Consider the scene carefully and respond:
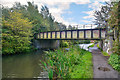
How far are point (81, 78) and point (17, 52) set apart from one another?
1227 centimetres

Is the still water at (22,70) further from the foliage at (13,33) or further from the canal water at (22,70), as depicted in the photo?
the foliage at (13,33)

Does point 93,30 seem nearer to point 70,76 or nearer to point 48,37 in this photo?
point 48,37

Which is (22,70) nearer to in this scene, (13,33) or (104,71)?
(104,71)

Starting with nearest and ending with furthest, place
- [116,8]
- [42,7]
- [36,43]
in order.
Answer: [116,8] < [36,43] < [42,7]

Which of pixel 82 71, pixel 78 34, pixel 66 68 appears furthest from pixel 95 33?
pixel 66 68

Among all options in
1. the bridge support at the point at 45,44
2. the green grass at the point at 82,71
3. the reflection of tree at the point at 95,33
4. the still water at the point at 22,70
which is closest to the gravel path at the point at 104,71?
the green grass at the point at 82,71

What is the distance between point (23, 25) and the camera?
45.4 ft

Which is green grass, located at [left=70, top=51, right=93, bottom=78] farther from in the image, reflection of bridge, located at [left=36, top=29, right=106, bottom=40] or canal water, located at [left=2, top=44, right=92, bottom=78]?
reflection of bridge, located at [left=36, top=29, right=106, bottom=40]

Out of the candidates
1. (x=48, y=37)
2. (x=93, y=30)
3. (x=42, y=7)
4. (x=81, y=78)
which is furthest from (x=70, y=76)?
(x=42, y=7)

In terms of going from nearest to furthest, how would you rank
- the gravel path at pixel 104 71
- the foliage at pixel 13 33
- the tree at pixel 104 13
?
the gravel path at pixel 104 71 < the tree at pixel 104 13 < the foliage at pixel 13 33

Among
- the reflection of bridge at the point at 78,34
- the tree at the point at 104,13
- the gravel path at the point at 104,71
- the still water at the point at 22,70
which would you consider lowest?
the still water at the point at 22,70

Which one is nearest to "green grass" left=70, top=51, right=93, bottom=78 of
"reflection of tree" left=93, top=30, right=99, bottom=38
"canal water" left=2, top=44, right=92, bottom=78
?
"canal water" left=2, top=44, right=92, bottom=78

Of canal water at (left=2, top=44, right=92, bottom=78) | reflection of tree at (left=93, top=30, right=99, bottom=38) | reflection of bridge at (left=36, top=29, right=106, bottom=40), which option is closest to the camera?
canal water at (left=2, top=44, right=92, bottom=78)

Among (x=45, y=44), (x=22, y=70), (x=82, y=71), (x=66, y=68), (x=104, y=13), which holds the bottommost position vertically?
(x=22, y=70)
